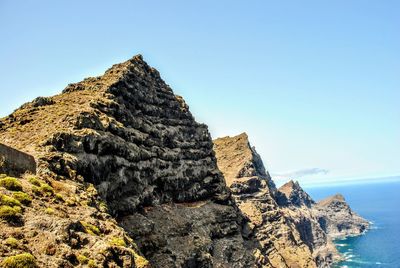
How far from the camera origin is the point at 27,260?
27.0 meters

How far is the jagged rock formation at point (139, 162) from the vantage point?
55.6 meters

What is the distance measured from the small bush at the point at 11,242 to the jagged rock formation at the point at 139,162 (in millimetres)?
1730

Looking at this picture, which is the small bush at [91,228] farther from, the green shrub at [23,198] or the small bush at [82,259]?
the green shrub at [23,198]

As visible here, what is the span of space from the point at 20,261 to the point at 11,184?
12309 mm

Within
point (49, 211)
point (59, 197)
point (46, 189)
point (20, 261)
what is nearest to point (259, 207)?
point (59, 197)

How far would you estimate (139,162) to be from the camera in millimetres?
80375

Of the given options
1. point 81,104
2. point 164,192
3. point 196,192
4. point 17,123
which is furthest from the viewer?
point 196,192

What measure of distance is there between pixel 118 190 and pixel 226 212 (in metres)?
46.7

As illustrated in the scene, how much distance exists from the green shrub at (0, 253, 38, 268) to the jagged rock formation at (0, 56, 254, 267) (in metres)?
1.42

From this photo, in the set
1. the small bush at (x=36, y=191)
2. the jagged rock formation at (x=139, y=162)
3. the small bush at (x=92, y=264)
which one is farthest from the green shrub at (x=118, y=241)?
the small bush at (x=36, y=191)

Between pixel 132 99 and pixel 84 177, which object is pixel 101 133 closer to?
pixel 84 177

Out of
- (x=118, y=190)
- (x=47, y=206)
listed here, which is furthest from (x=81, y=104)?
(x=47, y=206)

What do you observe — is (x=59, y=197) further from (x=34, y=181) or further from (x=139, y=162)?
(x=139, y=162)

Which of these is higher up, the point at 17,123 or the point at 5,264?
the point at 17,123
